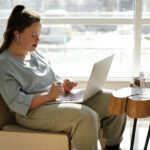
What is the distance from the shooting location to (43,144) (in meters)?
1.80

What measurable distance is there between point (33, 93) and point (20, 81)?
0.13 metres

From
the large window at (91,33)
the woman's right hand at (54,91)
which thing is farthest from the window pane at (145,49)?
the woman's right hand at (54,91)

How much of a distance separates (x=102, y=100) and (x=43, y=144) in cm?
53

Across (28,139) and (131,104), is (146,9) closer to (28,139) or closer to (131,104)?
(131,104)

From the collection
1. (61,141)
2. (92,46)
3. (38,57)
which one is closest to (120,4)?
(92,46)

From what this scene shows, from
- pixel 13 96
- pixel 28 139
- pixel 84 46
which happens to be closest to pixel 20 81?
pixel 13 96

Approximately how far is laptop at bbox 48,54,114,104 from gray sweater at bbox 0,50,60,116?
0.15m

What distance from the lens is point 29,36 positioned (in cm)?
195

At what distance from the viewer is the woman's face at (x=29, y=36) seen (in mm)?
1935

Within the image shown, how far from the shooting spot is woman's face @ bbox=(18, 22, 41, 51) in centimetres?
193

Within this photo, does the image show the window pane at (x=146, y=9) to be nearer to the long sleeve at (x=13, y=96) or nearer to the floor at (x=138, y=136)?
the floor at (x=138, y=136)

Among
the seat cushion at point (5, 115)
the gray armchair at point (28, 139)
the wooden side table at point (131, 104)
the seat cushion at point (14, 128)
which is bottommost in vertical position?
the gray armchair at point (28, 139)

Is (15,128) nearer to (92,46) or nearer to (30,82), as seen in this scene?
(30,82)

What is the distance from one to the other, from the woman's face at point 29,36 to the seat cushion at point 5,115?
35 centimetres
